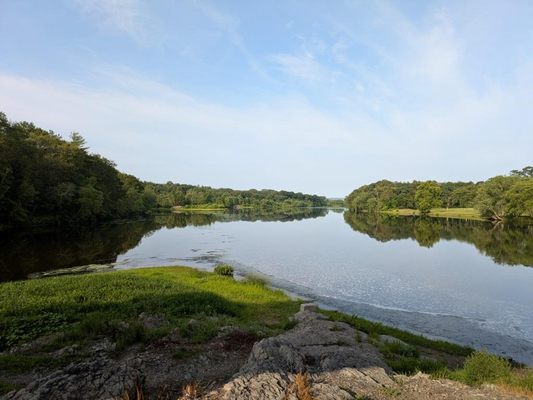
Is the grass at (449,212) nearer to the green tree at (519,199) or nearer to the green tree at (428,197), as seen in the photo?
the green tree at (428,197)

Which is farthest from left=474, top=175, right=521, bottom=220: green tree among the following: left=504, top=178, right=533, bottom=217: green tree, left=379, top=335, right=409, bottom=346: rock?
left=379, top=335, right=409, bottom=346: rock

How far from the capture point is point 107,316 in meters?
17.8

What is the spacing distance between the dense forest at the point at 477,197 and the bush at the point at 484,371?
11719 centimetres

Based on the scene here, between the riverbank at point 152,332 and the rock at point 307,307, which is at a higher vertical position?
the riverbank at point 152,332

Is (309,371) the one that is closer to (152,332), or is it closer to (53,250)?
(152,332)

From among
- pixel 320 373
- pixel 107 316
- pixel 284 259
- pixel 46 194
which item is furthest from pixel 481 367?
pixel 46 194

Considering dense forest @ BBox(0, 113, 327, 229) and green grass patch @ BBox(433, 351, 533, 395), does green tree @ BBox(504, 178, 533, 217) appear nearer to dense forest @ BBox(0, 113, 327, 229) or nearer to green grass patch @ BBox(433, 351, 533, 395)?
green grass patch @ BBox(433, 351, 533, 395)

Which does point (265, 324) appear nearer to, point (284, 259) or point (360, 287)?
point (360, 287)

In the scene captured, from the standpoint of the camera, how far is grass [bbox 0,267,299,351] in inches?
596

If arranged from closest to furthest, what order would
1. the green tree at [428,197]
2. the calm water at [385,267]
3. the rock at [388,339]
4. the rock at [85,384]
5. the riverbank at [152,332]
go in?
the rock at [85,384] < the riverbank at [152,332] < the rock at [388,339] < the calm water at [385,267] < the green tree at [428,197]

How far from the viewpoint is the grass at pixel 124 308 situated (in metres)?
15.1

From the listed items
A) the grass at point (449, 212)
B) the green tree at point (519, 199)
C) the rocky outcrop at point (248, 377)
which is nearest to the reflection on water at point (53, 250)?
the rocky outcrop at point (248, 377)

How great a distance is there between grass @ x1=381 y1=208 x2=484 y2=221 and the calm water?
5820 cm

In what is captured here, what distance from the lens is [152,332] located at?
1470 centimetres
